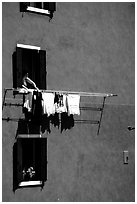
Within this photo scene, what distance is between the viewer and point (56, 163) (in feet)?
41.9

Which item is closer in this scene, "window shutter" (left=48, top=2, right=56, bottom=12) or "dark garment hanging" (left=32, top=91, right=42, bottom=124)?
"dark garment hanging" (left=32, top=91, right=42, bottom=124)

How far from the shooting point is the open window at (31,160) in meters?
12.1

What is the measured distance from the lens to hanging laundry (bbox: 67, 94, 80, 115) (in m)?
12.5

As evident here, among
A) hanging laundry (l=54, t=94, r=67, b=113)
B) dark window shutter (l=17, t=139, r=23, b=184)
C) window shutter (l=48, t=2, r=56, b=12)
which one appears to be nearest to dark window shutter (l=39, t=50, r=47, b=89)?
hanging laundry (l=54, t=94, r=67, b=113)

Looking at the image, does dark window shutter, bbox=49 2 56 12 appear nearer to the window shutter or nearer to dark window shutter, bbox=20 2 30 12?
the window shutter

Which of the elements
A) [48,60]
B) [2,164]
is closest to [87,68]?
[48,60]

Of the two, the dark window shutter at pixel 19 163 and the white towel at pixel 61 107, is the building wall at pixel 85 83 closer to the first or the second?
the dark window shutter at pixel 19 163

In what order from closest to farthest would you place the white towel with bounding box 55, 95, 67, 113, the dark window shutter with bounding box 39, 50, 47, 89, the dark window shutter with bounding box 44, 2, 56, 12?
the white towel with bounding box 55, 95, 67, 113, the dark window shutter with bounding box 39, 50, 47, 89, the dark window shutter with bounding box 44, 2, 56, 12

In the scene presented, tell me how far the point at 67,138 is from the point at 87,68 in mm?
2343

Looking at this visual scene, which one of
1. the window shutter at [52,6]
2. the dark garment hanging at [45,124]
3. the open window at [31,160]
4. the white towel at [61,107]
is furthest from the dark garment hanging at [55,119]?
the window shutter at [52,6]

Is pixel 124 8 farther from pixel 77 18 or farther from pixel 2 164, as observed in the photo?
pixel 2 164

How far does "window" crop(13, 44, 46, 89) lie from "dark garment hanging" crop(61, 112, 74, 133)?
1123 millimetres

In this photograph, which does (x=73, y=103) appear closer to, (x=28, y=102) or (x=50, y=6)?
(x=28, y=102)

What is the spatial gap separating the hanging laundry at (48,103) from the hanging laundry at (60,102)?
0.68 feet
